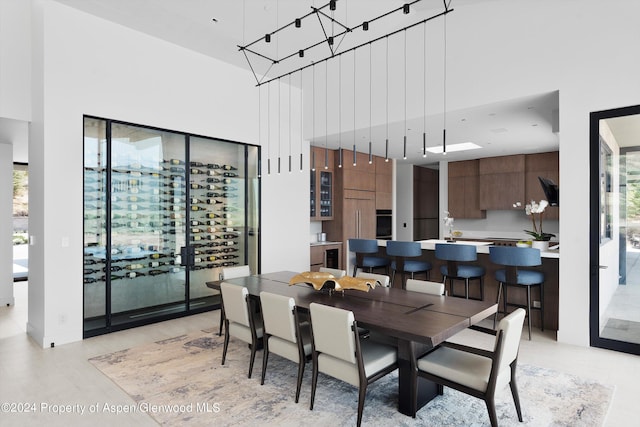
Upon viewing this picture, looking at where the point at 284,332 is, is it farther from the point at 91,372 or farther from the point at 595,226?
the point at 595,226

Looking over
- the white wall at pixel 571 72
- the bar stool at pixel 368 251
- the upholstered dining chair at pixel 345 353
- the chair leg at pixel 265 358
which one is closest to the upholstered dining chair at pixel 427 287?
the upholstered dining chair at pixel 345 353

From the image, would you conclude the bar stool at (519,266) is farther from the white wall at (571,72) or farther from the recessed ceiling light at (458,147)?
the recessed ceiling light at (458,147)

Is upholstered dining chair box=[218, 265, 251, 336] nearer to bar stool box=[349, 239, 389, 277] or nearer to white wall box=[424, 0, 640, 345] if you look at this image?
bar stool box=[349, 239, 389, 277]

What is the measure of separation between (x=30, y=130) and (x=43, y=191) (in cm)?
94

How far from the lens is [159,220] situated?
5195mm

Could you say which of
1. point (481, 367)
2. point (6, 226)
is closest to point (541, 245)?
point (481, 367)

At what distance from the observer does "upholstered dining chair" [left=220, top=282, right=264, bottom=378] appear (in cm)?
326

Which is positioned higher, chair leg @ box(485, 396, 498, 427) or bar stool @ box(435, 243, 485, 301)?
bar stool @ box(435, 243, 485, 301)

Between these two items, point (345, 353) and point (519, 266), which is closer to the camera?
point (345, 353)

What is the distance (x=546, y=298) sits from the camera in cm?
453

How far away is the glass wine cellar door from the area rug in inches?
54.4

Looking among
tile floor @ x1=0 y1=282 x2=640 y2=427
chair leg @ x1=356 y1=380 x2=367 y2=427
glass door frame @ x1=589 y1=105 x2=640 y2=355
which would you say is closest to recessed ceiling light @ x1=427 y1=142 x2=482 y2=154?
glass door frame @ x1=589 y1=105 x2=640 y2=355

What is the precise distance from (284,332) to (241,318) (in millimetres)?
623

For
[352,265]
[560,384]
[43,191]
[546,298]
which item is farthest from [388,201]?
[43,191]
